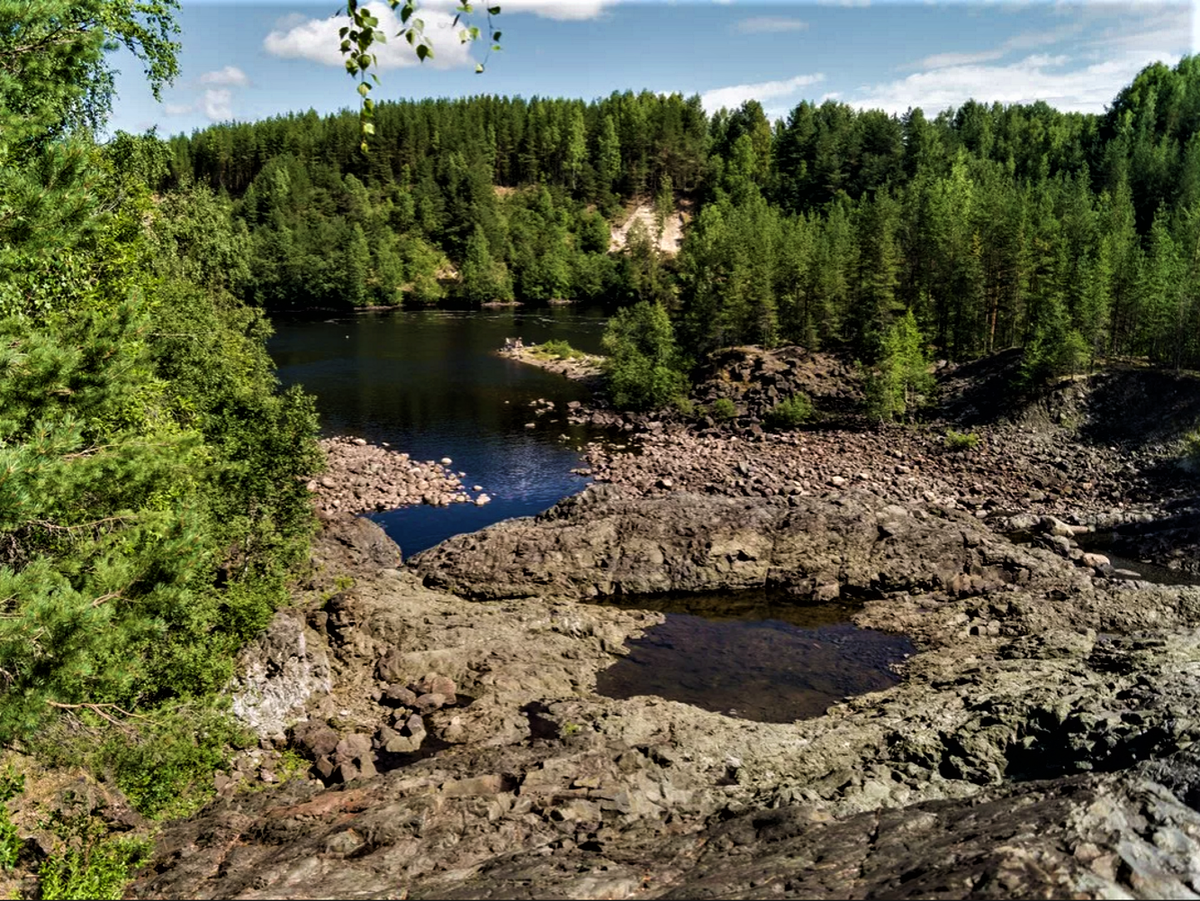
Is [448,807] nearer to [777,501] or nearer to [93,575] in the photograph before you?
[93,575]

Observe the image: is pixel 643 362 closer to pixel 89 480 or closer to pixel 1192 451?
pixel 1192 451

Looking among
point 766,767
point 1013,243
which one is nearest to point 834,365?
point 1013,243

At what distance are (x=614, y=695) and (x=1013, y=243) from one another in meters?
60.4

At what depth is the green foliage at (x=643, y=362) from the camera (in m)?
72.5

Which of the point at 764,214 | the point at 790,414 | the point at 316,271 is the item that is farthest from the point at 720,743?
the point at 316,271

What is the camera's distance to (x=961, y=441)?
5825cm

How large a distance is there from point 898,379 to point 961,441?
8.34 m

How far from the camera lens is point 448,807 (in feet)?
63.7

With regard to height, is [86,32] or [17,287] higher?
[86,32]

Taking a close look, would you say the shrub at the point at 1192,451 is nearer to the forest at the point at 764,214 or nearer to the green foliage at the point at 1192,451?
the green foliage at the point at 1192,451

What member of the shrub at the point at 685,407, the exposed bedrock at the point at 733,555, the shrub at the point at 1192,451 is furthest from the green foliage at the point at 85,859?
the shrub at the point at 685,407

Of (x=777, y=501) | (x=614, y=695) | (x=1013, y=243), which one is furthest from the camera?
(x=1013, y=243)

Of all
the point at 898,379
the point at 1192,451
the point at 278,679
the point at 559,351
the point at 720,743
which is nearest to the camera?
the point at 720,743

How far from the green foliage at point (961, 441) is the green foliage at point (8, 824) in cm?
5660
